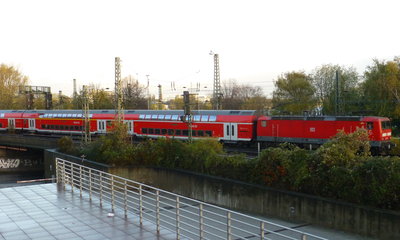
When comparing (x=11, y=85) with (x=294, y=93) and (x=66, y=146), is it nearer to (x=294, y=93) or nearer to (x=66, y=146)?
(x=66, y=146)

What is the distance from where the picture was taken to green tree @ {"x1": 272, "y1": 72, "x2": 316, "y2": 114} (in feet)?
156

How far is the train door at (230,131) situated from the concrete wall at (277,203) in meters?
9.05

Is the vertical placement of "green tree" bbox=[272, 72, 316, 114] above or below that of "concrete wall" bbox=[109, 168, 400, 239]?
above

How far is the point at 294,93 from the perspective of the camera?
163ft

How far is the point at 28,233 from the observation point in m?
8.97

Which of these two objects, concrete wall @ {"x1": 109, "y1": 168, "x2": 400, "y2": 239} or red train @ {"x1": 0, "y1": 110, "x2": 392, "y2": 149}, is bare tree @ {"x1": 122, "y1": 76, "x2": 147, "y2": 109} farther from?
concrete wall @ {"x1": 109, "y1": 168, "x2": 400, "y2": 239}

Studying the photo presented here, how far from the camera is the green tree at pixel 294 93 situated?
156 feet

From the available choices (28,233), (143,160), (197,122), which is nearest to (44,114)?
(197,122)

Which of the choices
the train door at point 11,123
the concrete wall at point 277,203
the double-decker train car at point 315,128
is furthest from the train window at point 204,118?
the train door at point 11,123

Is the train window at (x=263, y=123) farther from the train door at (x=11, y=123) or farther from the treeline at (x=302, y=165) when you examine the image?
the train door at (x=11, y=123)

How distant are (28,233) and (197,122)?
2517 centimetres

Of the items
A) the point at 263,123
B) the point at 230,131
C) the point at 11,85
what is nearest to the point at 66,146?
the point at 230,131

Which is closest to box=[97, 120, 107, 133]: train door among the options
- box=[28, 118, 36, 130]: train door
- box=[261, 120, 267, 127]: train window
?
box=[28, 118, 36, 130]: train door

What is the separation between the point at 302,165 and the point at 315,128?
425 inches
